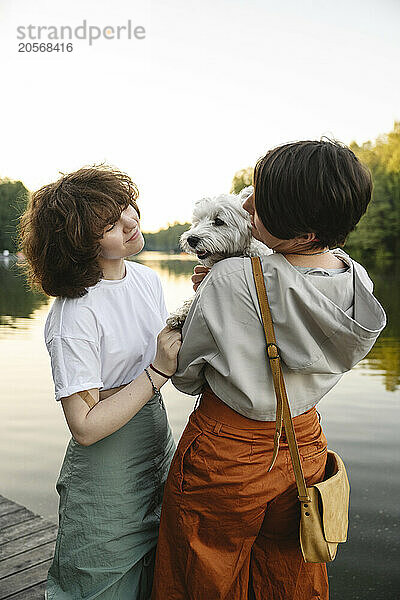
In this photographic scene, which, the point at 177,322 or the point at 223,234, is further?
the point at 223,234

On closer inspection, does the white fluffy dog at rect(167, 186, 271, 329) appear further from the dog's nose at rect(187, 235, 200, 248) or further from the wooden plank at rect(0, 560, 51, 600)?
the wooden plank at rect(0, 560, 51, 600)

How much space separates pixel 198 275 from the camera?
2.09 meters

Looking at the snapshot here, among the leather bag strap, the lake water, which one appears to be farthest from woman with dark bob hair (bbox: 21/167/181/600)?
the lake water

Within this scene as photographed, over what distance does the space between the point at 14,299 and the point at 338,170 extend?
23.1 m

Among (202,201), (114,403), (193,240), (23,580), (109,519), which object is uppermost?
(202,201)

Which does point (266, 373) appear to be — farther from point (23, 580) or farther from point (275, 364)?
point (23, 580)

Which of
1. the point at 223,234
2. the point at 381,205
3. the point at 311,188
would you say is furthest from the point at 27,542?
the point at 381,205

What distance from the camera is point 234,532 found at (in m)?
1.77

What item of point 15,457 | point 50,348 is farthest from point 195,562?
point 15,457

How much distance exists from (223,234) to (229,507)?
2.89 ft

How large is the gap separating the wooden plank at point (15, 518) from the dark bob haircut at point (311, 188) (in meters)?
2.59

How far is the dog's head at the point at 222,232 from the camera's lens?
2.11m

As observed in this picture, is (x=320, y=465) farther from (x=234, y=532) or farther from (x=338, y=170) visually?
(x=338, y=170)

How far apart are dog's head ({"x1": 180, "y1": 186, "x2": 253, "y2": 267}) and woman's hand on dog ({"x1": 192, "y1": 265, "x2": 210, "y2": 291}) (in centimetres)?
6
